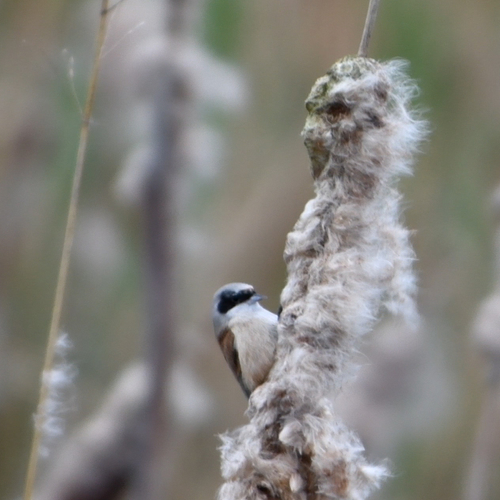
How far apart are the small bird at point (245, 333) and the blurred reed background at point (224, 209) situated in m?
0.33

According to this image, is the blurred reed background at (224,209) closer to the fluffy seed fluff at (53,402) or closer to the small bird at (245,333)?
the small bird at (245,333)

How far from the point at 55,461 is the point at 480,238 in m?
1.52

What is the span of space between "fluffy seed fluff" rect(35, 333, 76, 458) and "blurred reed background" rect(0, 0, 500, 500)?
722 millimetres

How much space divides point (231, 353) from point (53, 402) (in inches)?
19.0

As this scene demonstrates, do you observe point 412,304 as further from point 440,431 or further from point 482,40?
point 482,40

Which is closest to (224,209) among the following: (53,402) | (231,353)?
(231,353)

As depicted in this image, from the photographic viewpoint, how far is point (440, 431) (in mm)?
2461

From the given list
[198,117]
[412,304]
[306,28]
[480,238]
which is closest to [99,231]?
[198,117]

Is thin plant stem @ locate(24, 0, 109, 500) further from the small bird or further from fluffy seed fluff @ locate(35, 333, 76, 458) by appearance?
the small bird

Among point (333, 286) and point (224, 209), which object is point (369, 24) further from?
point (224, 209)

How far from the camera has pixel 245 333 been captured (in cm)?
133

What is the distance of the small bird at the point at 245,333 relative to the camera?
4.00 ft

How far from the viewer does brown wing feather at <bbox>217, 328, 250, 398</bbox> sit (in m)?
1.35

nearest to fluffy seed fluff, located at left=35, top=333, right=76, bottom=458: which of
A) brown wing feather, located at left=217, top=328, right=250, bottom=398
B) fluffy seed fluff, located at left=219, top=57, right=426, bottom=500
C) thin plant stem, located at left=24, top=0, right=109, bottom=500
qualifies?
thin plant stem, located at left=24, top=0, right=109, bottom=500
